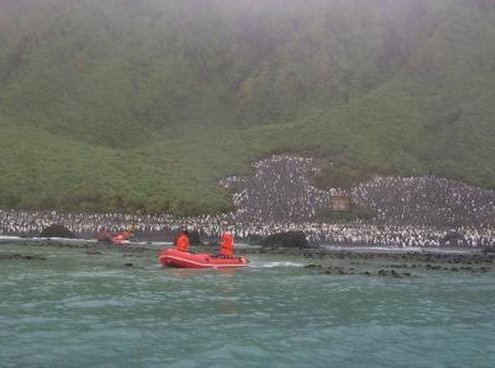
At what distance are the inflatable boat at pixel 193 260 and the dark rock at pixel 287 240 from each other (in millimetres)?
23684

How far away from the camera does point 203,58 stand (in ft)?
557

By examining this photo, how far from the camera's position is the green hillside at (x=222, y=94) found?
4200 inches

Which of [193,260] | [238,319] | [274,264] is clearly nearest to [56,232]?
[274,264]

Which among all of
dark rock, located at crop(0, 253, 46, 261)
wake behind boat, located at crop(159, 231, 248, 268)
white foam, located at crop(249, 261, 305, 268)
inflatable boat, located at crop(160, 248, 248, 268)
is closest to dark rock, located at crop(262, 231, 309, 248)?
white foam, located at crop(249, 261, 305, 268)

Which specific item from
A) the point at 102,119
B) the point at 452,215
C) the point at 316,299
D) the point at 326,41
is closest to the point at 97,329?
the point at 316,299

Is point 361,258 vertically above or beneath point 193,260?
above

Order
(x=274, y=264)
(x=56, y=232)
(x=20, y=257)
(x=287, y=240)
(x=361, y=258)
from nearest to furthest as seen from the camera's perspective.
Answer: (x=20, y=257) → (x=274, y=264) → (x=361, y=258) → (x=287, y=240) → (x=56, y=232)

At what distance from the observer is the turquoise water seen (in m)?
20.9

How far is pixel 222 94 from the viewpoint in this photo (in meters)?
163

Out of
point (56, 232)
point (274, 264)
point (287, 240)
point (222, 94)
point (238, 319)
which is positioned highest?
point (222, 94)

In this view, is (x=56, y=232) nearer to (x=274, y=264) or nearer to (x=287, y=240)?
(x=287, y=240)

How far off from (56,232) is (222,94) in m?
87.4

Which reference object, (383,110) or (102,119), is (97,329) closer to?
(383,110)

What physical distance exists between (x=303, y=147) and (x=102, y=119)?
45.7m
